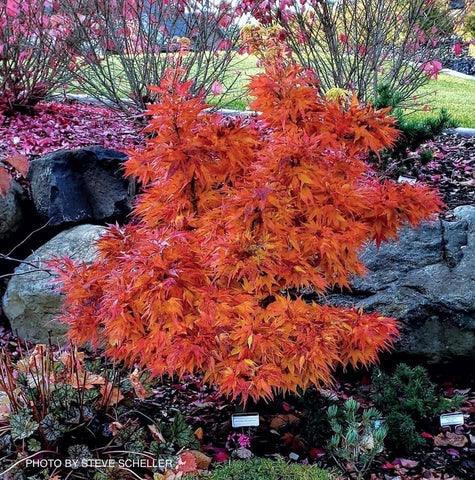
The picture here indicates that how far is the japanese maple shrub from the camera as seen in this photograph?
2854 mm

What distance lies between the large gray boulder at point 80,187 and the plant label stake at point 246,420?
2.48m

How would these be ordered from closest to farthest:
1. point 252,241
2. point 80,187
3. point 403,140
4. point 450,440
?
point 252,241 → point 450,440 → point 80,187 → point 403,140

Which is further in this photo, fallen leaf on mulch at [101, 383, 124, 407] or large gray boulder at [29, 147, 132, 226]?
large gray boulder at [29, 147, 132, 226]

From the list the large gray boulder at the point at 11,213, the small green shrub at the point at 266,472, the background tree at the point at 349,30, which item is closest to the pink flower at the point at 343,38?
the background tree at the point at 349,30

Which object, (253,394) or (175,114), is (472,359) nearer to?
(253,394)

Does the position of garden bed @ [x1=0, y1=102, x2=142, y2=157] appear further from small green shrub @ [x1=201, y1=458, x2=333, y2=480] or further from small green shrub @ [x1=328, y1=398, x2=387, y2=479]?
small green shrub @ [x1=201, y1=458, x2=333, y2=480]

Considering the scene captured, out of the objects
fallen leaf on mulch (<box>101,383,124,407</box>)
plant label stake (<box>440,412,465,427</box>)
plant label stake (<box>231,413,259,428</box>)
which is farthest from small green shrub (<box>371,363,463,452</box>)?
fallen leaf on mulch (<box>101,383,124,407</box>)

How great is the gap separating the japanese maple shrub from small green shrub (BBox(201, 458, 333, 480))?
0.93 ft

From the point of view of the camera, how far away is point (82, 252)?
472cm

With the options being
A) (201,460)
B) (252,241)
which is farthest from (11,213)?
(252,241)

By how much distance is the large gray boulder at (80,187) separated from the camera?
520 centimetres

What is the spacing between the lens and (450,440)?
11.8 ft

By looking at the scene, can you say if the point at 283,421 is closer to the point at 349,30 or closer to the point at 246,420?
the point at 246,420

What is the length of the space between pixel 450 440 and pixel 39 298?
264 centimetres
